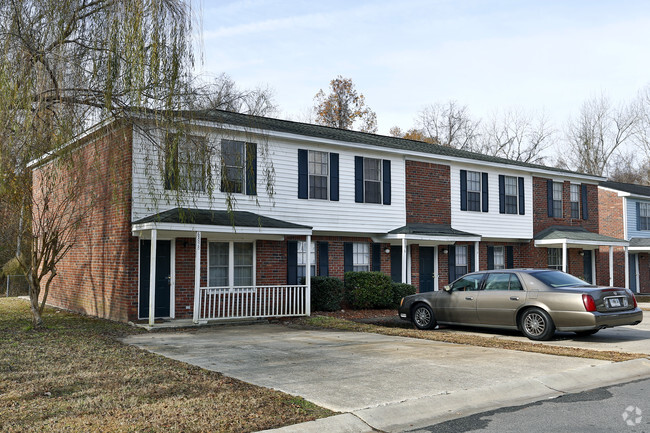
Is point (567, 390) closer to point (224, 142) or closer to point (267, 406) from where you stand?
point (267, 406)

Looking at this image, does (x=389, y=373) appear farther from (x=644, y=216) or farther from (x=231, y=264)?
(x=644, y=216)

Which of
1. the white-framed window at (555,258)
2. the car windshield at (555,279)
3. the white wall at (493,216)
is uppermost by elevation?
the white wall at (493,216)

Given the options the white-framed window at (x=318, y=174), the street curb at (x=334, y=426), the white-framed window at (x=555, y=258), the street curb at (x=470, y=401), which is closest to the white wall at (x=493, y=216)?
the white-framed window at (x=555, y=258)

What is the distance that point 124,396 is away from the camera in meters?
6.72

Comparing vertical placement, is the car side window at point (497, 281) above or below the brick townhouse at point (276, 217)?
below

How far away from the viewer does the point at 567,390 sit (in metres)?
7.51

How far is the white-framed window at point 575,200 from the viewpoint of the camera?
2592 cm

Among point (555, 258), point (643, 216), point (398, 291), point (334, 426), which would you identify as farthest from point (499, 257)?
point (334, 426)

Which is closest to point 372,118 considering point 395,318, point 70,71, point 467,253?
point 467,253

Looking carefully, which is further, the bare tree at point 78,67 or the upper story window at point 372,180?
the upper story window at point 372,180

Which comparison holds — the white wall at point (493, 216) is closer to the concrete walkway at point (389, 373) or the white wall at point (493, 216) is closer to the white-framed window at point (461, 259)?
the white-framed window at point (461, 259)

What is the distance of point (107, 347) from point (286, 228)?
6229 millimetres

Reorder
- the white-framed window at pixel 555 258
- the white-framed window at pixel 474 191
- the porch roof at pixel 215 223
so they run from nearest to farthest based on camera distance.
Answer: the porch roof at pixel 215 223, the white-framed window at pixel 474 191, the white-framed window at pixel 555 258

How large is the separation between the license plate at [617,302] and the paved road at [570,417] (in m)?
4.60
